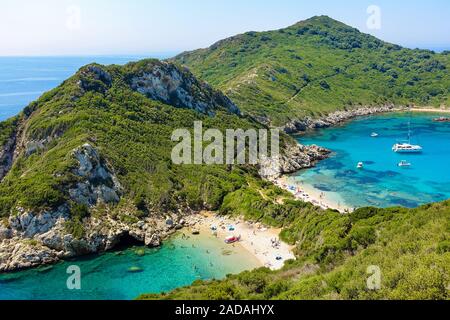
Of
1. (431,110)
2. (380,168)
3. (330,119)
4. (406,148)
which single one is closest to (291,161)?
(380,168)

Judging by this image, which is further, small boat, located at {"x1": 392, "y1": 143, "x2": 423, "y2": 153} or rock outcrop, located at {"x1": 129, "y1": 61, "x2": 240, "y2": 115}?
small boat, located at {"x1": 392, "y1": 143, "x2": 423, "y2": 153}

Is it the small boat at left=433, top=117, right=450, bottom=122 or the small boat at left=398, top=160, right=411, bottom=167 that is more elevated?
the small boat at left=433, top=117, right=450, bottom=122

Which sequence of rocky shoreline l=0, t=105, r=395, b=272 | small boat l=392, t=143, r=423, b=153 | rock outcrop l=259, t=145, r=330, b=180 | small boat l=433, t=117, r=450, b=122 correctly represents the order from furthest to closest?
small boat l=433, t=117, r=450, b=122, small boat l=392, t=143, r=423, b=153, rock outcrop l=259, t=145, r=330, b=180, rocky shoreline l=0, t=105, r=395, b=272

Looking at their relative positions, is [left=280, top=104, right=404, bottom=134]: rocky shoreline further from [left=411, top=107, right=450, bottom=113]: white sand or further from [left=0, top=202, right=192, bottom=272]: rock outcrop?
[left=0, top=202, right=192, bottom=272]: rock outcrop

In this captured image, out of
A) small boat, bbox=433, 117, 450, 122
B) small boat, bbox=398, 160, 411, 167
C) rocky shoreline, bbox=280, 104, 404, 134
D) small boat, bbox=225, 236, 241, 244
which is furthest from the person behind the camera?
small boat, bbox=433, 117, 450, 122

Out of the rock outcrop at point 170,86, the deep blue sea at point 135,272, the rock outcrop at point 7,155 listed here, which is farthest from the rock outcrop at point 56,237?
the rock outcrop at point 170,86

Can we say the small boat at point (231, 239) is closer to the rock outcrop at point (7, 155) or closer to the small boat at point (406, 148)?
the rock outcrop at point (7, 155)

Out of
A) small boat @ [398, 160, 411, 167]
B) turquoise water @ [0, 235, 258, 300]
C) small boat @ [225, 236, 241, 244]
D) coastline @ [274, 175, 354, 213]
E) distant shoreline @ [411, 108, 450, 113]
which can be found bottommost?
turquoise water @ [0, 235, 258, 300]

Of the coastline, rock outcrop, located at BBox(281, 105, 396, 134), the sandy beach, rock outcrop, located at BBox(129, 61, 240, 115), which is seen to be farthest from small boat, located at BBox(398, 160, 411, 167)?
the sandy beach
